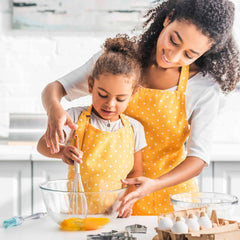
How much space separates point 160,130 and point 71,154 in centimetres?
38

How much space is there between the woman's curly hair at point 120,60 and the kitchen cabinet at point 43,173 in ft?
3.06

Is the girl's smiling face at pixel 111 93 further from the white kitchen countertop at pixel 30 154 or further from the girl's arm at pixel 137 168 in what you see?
the white kitchen countertop at pixel 30 154

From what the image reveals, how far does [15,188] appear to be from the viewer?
2.04 meters

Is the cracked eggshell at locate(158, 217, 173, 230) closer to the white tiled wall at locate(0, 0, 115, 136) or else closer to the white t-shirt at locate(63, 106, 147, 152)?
the white t-shirt at locate(63, 106, 147, 152)

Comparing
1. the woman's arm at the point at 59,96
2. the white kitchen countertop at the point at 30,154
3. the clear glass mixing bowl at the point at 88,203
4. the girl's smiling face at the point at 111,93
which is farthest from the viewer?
the white kitchen countertop at the point at 30,154

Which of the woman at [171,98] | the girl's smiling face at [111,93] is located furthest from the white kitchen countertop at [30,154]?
the girl's smiling face at [111,93]

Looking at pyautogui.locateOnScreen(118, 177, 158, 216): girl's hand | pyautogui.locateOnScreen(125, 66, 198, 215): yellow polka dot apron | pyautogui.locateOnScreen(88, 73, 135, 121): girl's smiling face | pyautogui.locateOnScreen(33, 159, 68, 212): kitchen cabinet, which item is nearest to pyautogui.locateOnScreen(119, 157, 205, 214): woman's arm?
pyautogui.locateOnScreen(118, 177, 158, 216): girl's hand

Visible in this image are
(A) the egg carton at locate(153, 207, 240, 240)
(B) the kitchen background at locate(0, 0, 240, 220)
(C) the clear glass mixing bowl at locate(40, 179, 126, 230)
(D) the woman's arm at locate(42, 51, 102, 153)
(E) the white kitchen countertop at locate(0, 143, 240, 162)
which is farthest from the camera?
(B) the kitchen background at locate(0, 0, 240, 220)

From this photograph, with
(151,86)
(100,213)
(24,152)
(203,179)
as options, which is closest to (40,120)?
(24,152)

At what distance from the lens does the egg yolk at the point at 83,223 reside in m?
0.95

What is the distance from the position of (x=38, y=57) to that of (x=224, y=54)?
1.42 meters

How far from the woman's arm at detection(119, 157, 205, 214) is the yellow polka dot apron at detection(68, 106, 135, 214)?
0.09 metres

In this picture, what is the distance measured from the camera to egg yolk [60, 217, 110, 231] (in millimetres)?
951

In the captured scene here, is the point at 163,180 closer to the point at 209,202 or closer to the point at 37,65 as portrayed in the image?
the point at 209,202
